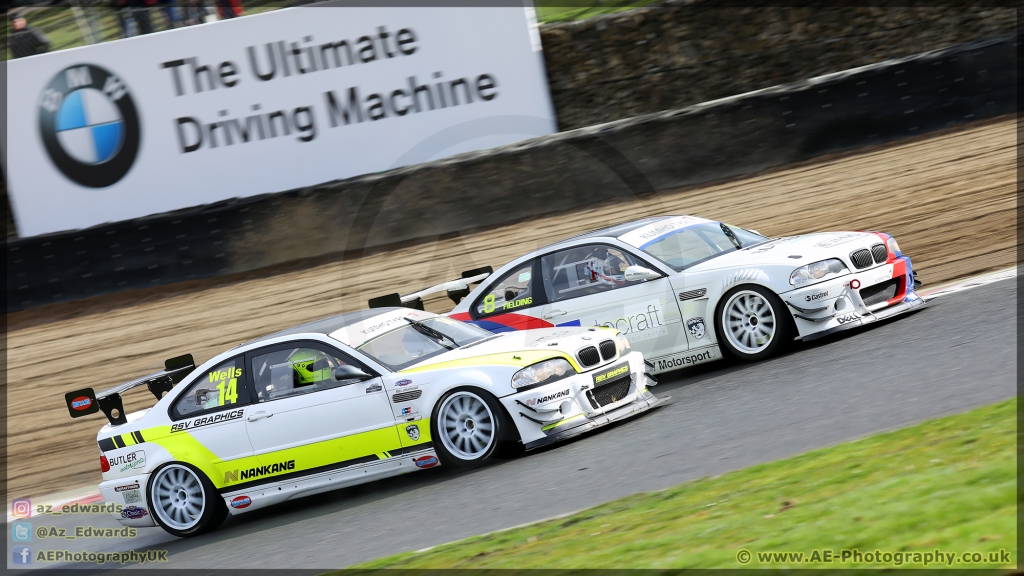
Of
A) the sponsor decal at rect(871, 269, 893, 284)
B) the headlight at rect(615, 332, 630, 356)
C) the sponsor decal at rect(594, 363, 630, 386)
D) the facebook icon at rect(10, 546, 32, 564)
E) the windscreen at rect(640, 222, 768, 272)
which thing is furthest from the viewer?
the windscreen at rect(640, 222, 768, 272)

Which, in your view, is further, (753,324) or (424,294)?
(424,294)

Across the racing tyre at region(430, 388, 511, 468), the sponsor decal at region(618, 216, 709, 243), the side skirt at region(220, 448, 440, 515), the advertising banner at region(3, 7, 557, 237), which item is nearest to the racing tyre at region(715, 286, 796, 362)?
the sponsor decal at region(618, 216, 709, 243)

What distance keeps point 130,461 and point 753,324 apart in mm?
5191

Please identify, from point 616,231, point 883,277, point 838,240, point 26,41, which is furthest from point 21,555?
point 26,41

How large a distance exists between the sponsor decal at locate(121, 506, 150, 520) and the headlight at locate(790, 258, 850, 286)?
550 centimetres

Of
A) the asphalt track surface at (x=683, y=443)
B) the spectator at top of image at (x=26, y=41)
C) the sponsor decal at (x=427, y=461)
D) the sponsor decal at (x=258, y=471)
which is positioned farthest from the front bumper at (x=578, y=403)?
the spectator at top of image at (x=26, y=41)

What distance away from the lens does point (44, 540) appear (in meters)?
8.69

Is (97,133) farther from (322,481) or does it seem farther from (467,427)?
(467,427)

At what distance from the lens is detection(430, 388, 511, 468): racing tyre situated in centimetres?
750

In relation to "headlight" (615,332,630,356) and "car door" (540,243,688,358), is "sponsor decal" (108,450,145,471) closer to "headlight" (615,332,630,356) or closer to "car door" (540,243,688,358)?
"car door" (540,243,688,358)

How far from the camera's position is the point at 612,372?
310 inches

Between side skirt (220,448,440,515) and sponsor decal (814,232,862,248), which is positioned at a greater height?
sponsor decal (814,232,862,248)

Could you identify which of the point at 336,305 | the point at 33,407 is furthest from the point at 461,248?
the point at 33,407

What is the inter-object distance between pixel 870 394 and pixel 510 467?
2547 millimetres
